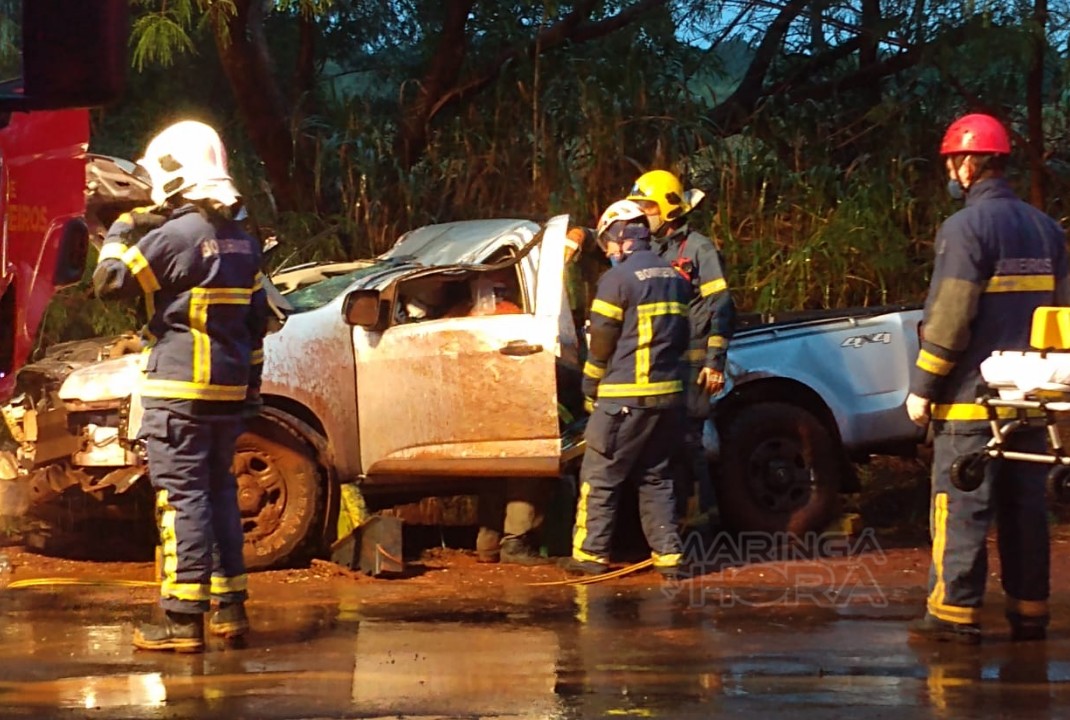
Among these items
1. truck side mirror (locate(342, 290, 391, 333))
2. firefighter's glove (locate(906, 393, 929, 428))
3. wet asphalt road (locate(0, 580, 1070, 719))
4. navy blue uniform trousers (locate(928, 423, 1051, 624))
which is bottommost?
wet asphalt road (locate(0, 580, 1070, 719))

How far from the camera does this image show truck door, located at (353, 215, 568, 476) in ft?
27.6

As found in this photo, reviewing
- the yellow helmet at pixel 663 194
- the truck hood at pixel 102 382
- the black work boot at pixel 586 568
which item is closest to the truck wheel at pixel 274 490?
the truck hood at pixel 102 382

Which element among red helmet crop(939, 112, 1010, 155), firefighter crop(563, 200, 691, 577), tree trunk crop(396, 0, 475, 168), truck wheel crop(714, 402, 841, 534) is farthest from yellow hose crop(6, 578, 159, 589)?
tree trunk crop(396, 0, 475, 168)

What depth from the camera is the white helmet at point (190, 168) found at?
6.37 meters

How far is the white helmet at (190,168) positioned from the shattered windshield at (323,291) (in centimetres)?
218

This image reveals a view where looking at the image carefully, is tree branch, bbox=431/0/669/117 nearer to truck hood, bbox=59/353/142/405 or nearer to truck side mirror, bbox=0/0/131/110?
truck hood, bbox=59/353/142/405

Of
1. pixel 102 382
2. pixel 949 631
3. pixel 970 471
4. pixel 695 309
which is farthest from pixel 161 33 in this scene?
pixel 949 631

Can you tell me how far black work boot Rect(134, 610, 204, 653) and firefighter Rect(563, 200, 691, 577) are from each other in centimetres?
253

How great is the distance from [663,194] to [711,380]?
3.48 ft

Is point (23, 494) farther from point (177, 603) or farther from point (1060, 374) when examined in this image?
point (1060, 374)

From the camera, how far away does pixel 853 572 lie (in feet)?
27.9

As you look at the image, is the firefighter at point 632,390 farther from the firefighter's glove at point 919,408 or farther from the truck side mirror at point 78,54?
the truck side mirror at point 78,54

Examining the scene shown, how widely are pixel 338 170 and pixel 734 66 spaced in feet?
12.8

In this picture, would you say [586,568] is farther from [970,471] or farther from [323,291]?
[970,471]
